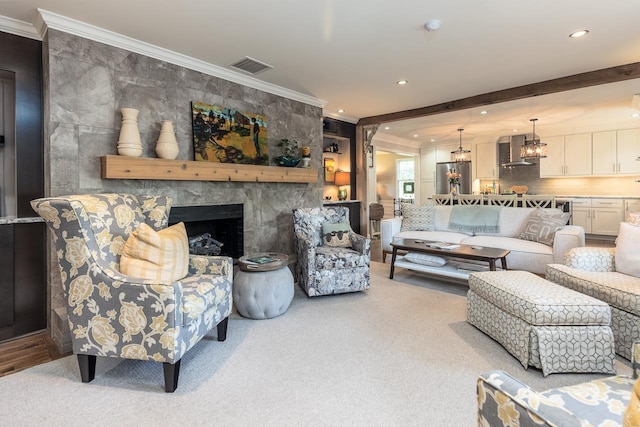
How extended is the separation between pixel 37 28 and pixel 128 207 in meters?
1.69

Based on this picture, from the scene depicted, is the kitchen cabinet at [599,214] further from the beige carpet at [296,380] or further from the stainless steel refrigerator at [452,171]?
the beige carpet at [296,380]

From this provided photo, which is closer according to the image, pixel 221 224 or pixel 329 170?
pixel 221 224

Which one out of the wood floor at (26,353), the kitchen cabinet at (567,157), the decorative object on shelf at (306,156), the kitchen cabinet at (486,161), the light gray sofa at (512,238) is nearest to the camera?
the wood floor at (26,353)

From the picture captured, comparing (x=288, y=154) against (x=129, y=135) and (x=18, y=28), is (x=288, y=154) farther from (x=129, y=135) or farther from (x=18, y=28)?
(x=18, y=28)

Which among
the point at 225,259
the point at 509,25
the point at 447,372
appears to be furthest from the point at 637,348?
the point at 509,25

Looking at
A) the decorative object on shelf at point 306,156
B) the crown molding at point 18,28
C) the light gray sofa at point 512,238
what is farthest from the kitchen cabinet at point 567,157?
the crown molding at point 18,28

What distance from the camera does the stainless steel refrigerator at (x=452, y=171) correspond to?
8.27 metres

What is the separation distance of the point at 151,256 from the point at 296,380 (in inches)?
47.0

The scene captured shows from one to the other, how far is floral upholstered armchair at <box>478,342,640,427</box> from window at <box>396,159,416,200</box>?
816 centimetres

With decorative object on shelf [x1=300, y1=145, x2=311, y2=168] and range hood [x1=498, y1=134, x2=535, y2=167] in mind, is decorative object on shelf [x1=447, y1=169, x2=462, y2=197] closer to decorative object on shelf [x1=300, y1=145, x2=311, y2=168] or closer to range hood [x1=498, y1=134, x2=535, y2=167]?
range hood [x1=498, y1=134, x2=535, y2=167]

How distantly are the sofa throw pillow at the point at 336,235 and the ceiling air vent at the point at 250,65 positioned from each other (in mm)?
1892

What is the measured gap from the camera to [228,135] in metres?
3.64

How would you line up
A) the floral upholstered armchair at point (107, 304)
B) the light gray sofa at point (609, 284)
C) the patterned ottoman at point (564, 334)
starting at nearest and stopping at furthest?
the floral upholstered armchair at point (107, 304) → the patterned ottoman at point (564, 334) → the light gray sofa at point (609, 284)

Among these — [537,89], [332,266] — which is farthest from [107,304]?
[537,89]
